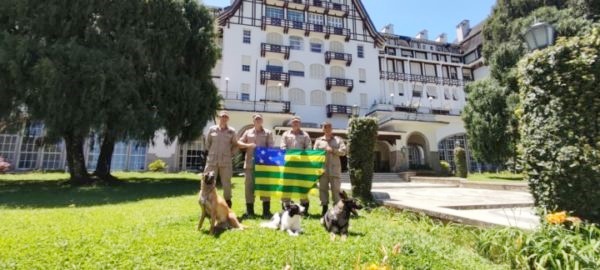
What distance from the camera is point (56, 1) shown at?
1229cm

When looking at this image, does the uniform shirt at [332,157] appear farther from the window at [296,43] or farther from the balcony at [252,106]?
the window at [296,43]

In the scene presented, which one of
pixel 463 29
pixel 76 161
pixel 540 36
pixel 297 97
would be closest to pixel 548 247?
pixel 540 36

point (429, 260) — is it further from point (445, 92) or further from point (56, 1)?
point (445, 92)

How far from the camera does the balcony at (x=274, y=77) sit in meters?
27.1

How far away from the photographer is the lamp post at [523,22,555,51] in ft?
15.1

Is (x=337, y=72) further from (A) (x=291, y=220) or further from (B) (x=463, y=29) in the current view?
(A) (x=291, y=220)

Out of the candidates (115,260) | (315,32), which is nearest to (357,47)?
(315,32)

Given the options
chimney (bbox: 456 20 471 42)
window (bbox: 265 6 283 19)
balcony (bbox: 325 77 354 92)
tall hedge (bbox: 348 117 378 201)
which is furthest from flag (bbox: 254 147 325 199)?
chimney (bbox: 456 20 471 42)

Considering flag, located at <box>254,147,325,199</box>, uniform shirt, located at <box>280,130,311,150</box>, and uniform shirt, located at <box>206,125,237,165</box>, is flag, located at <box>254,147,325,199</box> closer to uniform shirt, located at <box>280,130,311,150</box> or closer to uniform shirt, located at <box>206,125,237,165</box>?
uniform shirt, located at <box>280,130,311,150</box>

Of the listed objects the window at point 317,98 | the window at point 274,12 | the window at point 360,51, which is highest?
the window at point 274,12

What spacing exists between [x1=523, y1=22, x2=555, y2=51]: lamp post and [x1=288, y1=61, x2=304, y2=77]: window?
24540 mm

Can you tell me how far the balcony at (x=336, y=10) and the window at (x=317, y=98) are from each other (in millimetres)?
8370

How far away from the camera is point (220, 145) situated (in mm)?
5668

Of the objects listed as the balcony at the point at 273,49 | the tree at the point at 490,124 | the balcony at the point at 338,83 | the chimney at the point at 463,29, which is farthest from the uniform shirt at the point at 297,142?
the chimney at the point at 463,29
